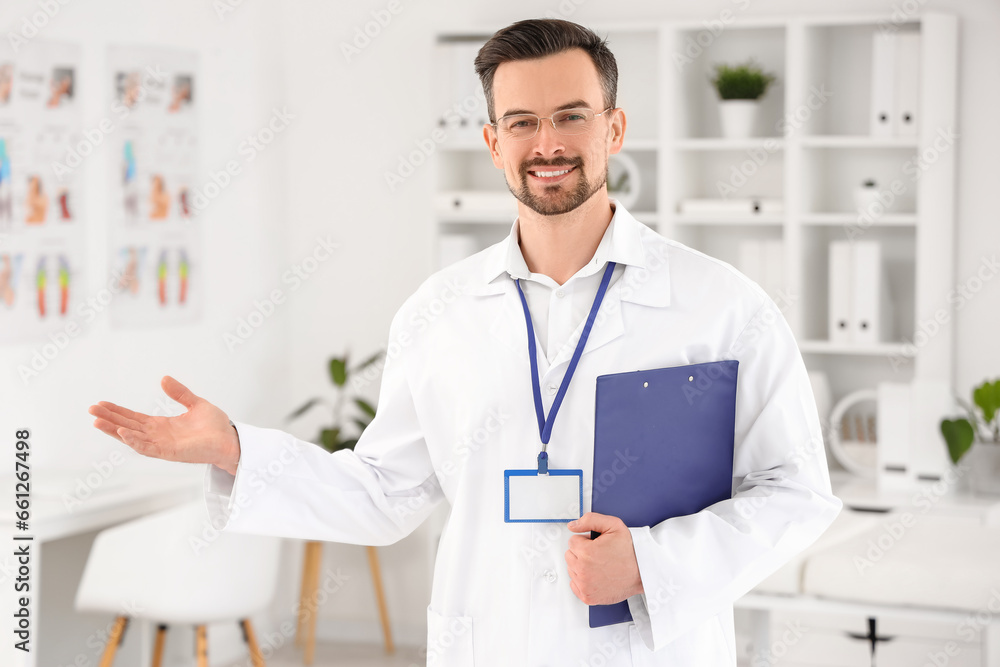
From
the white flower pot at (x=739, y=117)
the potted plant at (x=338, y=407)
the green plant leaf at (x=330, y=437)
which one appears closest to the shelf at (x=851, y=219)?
the white flower pot at (x=739, y=117)

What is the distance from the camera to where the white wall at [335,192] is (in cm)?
384

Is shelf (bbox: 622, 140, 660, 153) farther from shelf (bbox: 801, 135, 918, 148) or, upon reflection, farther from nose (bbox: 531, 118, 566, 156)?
nose (bbox: 531, 118, 566, 156)

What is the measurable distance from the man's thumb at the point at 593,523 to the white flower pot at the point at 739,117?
283cm

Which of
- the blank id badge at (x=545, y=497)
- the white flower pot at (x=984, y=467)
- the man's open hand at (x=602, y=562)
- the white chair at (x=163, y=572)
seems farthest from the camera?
the white flower pot at (x=984, y=467)

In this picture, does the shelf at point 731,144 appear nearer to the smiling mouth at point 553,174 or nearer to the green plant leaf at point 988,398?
the green plant leaf at point 988,398

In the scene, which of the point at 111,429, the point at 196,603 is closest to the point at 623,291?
the point at 111,429

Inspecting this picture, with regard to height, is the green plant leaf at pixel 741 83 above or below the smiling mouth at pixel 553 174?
above

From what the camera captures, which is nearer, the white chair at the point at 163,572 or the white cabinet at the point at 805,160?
the white chair at the point at 163,572

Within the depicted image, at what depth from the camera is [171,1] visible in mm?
3916

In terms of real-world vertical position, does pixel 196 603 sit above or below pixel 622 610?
below

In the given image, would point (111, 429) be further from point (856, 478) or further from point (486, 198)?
point (856, 478)

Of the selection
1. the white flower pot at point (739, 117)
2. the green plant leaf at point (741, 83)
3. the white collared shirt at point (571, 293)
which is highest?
the green plant leaf at point (741, 83)

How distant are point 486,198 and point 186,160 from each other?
116cm

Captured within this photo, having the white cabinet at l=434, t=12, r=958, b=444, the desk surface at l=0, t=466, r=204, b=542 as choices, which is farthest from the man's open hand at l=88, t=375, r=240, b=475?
the white cabinet at l=434, t=12, r=958, b=444
